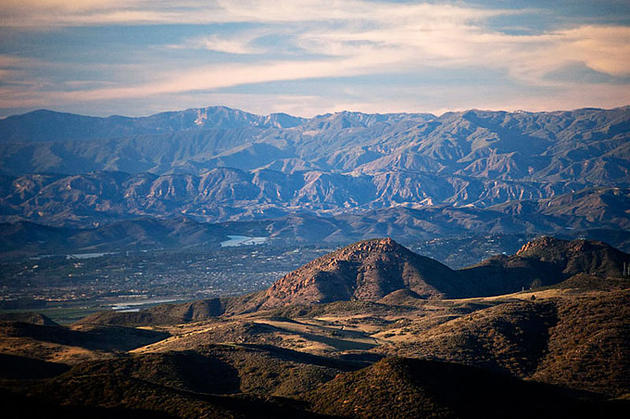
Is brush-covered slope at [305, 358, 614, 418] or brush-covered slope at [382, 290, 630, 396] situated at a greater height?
brush-covered slope at [305, 358, 614, 418]

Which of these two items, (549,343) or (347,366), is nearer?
(347,366)

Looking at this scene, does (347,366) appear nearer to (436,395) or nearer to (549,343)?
(549,343)

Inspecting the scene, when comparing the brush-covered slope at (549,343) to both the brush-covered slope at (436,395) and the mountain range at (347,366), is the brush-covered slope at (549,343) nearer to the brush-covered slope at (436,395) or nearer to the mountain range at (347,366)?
the mountain range at (347,366)

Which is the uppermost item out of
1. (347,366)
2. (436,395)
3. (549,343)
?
(436,395)

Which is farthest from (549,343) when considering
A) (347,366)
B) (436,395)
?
(436,395)

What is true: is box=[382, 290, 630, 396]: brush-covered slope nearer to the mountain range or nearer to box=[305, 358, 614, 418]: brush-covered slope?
the mountain range

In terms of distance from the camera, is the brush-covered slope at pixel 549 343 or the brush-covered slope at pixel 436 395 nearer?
the brush-covered slope at pixel 436 395

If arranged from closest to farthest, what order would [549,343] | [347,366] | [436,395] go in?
[436,395], [347,366], [549,343]

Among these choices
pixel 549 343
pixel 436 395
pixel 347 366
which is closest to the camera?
pixel 436 395

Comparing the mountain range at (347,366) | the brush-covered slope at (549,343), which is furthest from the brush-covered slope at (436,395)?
the brush-covered slope at (549,343)

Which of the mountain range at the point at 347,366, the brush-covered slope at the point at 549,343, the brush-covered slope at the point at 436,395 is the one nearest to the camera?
the brush-covered slope at the point at 436,395

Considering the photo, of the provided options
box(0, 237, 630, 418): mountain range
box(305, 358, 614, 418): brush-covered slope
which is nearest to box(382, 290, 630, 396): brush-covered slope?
box(0, 237, 630, 418): mountain range
